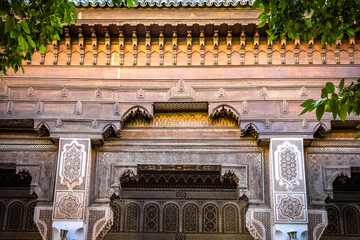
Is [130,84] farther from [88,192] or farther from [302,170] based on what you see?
[302,170]

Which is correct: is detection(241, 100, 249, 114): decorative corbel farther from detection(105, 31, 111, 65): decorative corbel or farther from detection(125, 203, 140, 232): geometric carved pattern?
detection(125, 203, 140, 232): geometric carved pattern

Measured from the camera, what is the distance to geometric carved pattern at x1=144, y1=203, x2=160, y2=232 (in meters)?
9.85

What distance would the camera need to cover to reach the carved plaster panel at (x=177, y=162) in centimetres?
774

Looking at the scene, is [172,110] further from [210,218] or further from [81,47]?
[210,218]

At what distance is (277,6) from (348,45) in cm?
292

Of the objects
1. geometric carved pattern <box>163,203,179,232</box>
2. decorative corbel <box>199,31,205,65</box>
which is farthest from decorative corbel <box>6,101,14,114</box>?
geometric carved pattern <box>163,203,179,232</box>

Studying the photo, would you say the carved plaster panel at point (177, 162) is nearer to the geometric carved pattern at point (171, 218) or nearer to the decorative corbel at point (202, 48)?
the decorative corbel at point (202, 48)

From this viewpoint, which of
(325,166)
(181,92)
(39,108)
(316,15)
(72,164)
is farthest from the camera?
(181,92)

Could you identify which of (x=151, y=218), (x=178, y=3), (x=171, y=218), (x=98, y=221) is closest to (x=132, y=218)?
(x=151, y=218)

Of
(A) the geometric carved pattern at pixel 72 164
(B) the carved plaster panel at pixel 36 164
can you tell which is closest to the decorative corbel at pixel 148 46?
(A) the geometric carved pattern at pixel 72 164

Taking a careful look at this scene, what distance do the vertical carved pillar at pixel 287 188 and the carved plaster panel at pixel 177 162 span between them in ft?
1.00

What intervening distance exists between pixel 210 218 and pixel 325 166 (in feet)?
9.25

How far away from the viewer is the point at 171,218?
32.6 feet

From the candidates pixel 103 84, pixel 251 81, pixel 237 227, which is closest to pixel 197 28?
pixel 251 81
